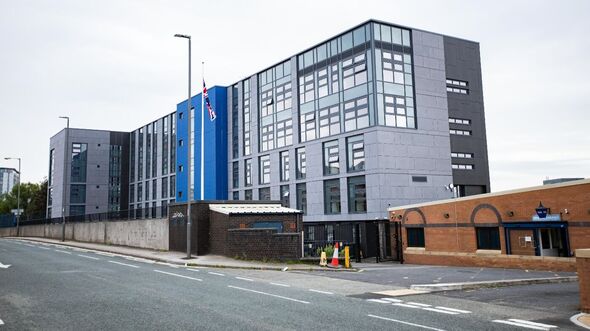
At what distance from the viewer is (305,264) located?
24.1 m

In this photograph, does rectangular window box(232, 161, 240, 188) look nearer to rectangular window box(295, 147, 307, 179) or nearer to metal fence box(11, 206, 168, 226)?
rectangular window box(295, 147, 307, 179)

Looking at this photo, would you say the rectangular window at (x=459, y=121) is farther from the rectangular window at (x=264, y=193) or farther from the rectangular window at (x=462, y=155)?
the rectangular window at (x=264, y=193)

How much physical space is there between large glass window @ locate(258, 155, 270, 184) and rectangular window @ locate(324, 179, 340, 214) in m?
10.1

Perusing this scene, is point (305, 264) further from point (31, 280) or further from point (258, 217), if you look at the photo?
point (31, 280)

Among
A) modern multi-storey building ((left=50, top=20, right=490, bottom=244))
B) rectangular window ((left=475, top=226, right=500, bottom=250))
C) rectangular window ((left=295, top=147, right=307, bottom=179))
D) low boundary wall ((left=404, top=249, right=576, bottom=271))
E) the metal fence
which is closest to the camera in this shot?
low boundary wall ((left=404, top=249, right=576, bottom=271))

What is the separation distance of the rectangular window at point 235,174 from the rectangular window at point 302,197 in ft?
38.4

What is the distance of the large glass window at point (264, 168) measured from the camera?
5509cm

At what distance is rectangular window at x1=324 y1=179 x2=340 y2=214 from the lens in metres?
45.9

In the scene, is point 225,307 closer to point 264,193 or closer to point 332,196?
point 332,196

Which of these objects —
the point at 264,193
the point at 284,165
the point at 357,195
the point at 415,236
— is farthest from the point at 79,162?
the point at 415,236

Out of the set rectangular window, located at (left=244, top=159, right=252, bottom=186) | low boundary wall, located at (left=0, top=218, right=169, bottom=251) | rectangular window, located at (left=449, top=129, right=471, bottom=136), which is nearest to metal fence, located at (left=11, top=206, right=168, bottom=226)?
low boundary wall, located at (left=0, top=218, right=169, bottom=251)

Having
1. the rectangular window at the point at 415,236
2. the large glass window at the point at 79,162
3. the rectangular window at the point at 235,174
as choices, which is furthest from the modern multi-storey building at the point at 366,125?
the large glass window at the point at 79,162

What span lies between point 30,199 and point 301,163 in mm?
94799

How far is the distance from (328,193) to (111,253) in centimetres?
2203
